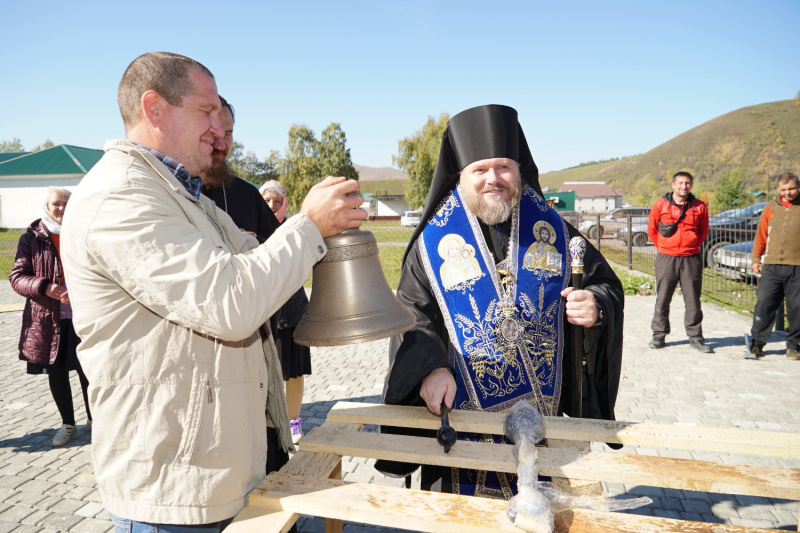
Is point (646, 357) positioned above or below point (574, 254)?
below

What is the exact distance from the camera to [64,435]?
463 cm

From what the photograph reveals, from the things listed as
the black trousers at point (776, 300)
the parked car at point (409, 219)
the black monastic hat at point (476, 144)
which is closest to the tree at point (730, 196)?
the parked car at point (409, 219)

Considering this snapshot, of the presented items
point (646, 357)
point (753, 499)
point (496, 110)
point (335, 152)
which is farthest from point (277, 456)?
point (335, 152)

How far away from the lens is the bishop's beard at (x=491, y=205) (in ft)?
8.99

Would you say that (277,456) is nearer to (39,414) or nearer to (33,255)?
(33,255)

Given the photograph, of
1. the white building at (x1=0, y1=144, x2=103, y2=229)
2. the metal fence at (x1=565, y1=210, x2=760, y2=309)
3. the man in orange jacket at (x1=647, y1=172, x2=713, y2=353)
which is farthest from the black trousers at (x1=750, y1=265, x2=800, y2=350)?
the white building at (x1=0, y1=144, x2=103, y2=229)

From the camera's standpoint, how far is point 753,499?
359 centimetres

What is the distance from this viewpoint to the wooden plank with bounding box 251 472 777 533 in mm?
1303

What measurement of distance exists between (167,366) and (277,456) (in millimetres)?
829

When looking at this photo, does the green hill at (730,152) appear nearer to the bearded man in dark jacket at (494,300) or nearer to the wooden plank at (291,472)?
the bearded man in dark jacket at (494,300)

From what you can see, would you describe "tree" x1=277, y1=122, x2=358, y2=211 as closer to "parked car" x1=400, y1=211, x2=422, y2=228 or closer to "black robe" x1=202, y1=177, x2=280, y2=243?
"parked car" x1=400, y1=211, x2=422, y2=228

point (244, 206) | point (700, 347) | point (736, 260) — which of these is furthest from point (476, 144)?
point (736, 260)

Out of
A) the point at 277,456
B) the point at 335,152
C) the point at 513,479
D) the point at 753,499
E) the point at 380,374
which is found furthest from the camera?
the point at 335,152

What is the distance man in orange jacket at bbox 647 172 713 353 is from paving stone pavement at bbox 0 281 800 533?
14.8 inches
